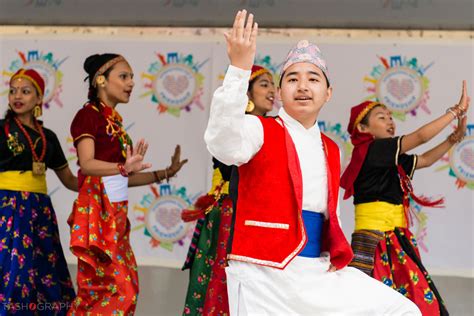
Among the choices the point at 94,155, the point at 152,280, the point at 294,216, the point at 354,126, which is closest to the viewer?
the point at 294,216

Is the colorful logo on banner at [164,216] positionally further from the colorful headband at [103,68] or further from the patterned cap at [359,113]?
the patterned cap at [359,113]

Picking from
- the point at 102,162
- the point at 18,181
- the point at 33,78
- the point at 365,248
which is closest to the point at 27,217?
the point at 18,181

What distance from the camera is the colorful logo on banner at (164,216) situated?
5.48 meters

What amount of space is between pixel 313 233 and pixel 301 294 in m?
0.29

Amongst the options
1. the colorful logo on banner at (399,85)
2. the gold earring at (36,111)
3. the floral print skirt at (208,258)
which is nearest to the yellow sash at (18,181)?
the gold earring at (36,111)

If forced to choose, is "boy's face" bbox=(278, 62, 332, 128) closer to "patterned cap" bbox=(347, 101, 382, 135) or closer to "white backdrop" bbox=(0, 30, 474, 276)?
"patterned cap" bbox=(347, 101, 382, 135)

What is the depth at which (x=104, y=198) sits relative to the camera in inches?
167

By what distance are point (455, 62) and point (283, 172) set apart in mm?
2886

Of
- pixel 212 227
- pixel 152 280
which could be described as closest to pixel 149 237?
pixel 152 280

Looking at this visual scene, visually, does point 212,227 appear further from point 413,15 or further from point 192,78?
point 413,15

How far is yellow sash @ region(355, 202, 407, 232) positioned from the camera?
426 centimetres

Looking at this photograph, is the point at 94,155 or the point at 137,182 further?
the point at 137,182

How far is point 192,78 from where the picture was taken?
5539 mm

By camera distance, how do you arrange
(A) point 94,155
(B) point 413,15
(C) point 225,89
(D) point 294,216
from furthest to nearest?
(B) point 413,15 → (A) point 94,155 → (D) point 294,216 → (C) point 225,89
